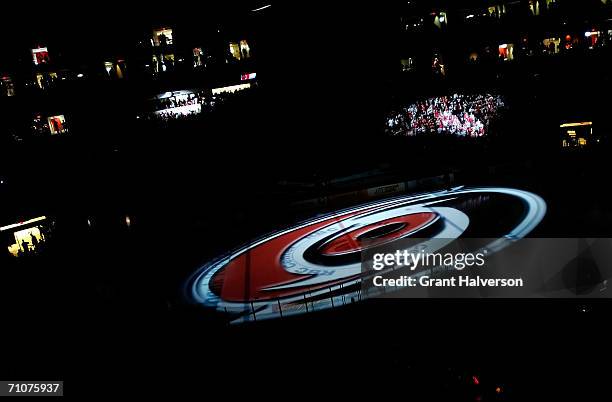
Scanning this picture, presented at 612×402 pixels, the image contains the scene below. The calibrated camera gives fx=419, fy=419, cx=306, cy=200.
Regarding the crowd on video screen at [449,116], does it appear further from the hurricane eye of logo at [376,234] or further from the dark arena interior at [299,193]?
the hurricane eye of logo at [376,234]

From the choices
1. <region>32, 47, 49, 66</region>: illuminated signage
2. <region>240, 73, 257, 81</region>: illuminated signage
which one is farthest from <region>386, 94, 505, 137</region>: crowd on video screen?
<region>32, 47, 49, 66</region>: illuminated signage

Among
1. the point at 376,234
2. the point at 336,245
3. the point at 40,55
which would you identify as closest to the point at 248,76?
the point at 40,55

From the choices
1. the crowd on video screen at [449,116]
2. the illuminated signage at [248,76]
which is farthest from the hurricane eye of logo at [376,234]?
the illuminated signage at [248,76]

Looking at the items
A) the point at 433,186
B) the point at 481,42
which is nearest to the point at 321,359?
the point at 433,186

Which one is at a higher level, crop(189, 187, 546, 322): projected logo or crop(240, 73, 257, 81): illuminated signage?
crop(240, 73, 257, 81): illuminated signage

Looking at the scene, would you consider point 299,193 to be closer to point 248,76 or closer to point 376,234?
point 376,234

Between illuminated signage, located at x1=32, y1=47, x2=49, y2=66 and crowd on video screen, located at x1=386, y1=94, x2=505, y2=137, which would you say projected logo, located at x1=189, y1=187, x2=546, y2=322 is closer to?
crowd on video screen, located at x1=386, y1=94, x2=505, y2=137
